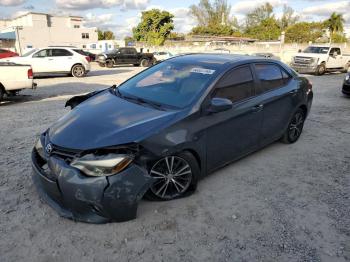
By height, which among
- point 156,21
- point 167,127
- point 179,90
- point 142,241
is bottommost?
point 142,241

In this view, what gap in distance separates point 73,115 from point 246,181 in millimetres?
2376

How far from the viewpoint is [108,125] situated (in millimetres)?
3186

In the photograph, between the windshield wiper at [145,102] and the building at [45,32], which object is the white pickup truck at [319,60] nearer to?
the windshield wiper at [145,102]

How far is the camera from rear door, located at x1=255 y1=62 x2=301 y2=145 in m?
4.49

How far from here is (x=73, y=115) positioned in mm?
3615

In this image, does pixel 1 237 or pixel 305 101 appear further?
pixel 305 101

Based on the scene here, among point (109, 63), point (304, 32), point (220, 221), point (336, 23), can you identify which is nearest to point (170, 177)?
point (220, 221)

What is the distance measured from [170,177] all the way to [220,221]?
71 cm

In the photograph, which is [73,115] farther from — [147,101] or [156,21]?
[156,21]

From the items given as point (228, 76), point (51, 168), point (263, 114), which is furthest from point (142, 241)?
point (263, 114)

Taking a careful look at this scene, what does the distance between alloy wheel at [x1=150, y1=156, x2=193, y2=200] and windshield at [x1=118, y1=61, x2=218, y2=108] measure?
67 centimetres

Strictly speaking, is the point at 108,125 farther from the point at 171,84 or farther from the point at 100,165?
the point at 171,84

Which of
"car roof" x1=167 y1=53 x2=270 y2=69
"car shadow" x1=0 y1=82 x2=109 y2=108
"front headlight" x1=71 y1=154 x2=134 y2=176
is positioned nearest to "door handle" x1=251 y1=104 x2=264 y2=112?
"car roof" x1=167 y1=53 x2=270 y2=69

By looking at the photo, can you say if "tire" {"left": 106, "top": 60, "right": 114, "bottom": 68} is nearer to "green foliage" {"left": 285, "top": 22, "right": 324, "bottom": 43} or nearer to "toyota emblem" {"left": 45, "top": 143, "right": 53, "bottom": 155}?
"toyota emblem" {"left": 45, "top": 143, "right": 53, "bottom": 155}
